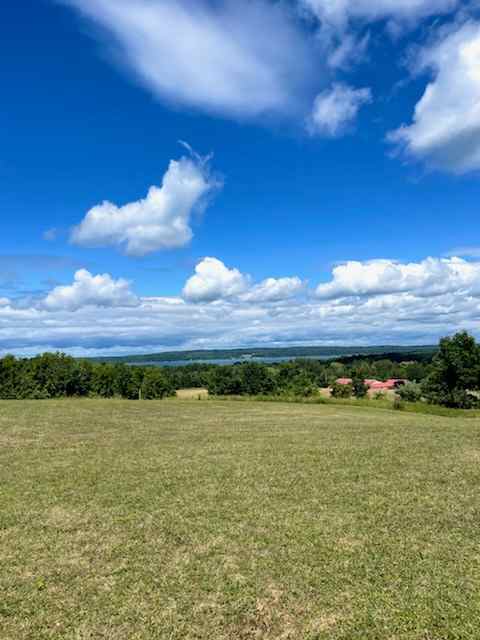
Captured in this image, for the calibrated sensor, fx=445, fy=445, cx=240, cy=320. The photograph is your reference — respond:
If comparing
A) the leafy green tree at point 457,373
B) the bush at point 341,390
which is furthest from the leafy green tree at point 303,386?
the leafy green tree at point 457,373

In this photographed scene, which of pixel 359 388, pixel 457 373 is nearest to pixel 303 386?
pixel 359 388

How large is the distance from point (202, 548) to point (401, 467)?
6.21m

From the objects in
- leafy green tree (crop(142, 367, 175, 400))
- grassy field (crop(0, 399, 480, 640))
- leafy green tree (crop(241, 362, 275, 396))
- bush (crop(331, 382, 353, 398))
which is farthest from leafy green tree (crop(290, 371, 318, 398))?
grassy field (crop(0, 399, 480, 640))

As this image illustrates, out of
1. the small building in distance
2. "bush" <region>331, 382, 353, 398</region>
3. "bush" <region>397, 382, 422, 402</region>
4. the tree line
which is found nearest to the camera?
the tree line

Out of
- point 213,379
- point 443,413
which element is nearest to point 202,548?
point 443,413

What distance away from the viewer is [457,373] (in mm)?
46656

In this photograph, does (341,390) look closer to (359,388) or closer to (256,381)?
(359,388)

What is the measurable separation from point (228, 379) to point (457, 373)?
34686 mm

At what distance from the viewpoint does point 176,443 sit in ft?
46.2

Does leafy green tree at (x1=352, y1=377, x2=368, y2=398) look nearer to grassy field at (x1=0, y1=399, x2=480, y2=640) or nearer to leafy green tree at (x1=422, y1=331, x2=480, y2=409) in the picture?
leafy green tree at (x1=422, y1=331, x2=480, y2=409)

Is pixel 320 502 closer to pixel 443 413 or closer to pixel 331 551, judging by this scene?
pixel 331 551

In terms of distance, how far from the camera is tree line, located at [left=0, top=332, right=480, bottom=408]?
42656 mm

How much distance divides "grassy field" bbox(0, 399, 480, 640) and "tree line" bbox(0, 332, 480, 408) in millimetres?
32384

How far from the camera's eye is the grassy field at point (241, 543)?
14.8 feet
